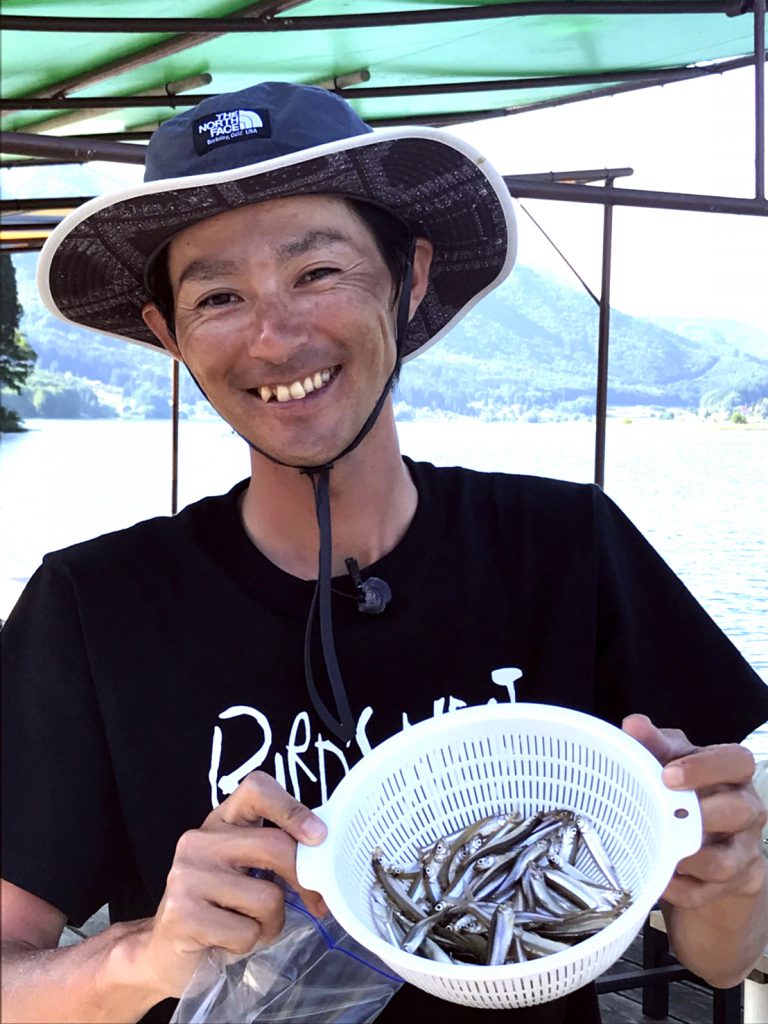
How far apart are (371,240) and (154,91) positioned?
4562 millimetres

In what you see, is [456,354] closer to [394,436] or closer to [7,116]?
[7,116]

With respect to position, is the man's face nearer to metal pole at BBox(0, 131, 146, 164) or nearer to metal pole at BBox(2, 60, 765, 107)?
metal pole at BBox(0, 131, 146, 164)

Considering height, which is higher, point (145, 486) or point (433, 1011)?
point (145, 486)

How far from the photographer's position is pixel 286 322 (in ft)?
4.85

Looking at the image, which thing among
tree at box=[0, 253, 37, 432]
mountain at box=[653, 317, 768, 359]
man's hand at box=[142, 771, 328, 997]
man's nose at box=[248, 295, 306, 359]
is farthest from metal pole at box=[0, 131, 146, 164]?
tree at box=[0, 253, 37, 432]

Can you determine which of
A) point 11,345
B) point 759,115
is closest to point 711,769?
point 759,115

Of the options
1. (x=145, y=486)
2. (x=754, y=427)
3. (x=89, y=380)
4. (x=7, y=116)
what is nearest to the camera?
(x=754, y=427)

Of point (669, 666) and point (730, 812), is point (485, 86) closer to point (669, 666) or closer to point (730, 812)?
point (669, 666)

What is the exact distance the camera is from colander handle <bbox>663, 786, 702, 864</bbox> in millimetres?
1039

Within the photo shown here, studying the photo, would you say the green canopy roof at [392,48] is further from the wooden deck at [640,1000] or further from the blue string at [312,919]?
the wooden deck at [640,1000]

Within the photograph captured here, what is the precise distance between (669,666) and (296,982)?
2.52ft

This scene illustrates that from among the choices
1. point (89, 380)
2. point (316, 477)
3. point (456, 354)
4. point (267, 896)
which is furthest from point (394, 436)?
point (89, 380)

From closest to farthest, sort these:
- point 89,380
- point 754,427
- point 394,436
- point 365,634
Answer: point 365,634 < point 394,436 < point 754,427 < point 89,380

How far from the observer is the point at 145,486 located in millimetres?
11305
